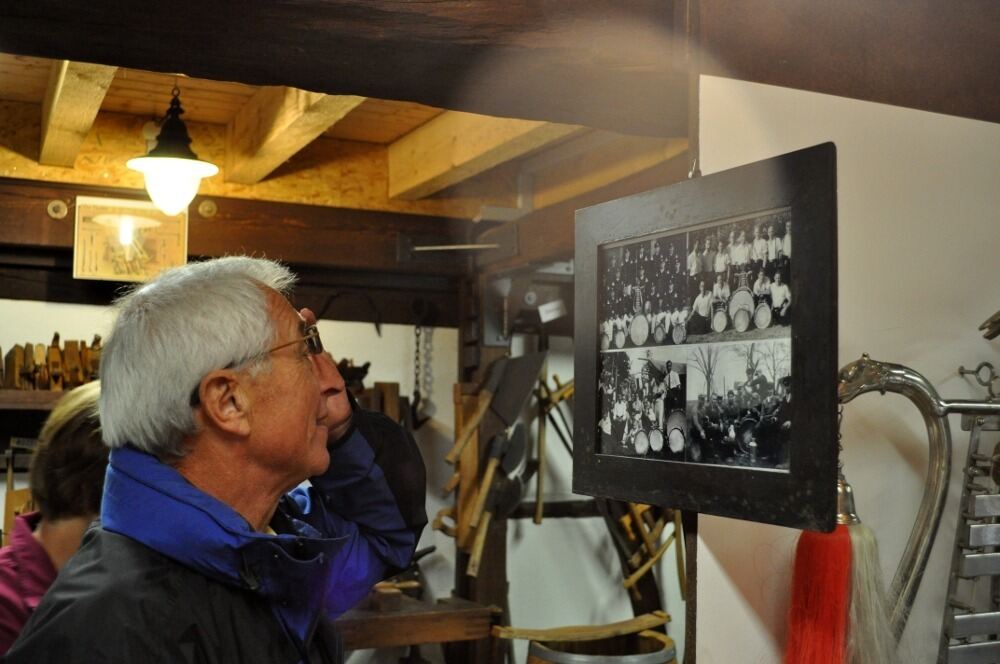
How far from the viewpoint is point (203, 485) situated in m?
1.48

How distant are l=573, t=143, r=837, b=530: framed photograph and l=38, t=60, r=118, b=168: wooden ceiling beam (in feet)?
5.73

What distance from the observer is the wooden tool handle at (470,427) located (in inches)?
174

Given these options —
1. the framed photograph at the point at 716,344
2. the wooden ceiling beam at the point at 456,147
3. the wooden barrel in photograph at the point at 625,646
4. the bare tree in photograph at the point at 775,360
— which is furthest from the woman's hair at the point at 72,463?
the wooden ceiling beam at the point at 456,147

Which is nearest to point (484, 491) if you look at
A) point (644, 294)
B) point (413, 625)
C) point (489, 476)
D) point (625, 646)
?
point (489, 476)

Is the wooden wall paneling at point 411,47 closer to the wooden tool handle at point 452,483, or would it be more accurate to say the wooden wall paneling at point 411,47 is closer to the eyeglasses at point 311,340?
the eyeglasses at point 311,340

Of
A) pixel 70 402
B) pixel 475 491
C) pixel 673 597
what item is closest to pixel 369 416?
pixel 70 402

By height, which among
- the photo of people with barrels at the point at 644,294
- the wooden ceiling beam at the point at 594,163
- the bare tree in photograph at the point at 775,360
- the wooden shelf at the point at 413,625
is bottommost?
the wooden shelf at the point at 413,625

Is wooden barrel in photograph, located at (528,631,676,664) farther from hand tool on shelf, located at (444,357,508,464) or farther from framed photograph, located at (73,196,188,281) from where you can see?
framed photograph, located at (73,196,188,281)

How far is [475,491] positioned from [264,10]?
118 inches

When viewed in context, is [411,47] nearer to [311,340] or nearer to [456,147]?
[311,340]

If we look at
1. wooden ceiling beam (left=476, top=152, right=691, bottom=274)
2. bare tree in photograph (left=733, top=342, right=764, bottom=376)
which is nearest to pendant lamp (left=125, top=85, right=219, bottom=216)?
wooden ceiling beam (left=476, top=152, right=691, bottom=274)

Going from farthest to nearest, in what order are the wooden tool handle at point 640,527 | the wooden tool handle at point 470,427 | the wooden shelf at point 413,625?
the wooden tool handle at point 640,527 < the wooden tool handle at point 470,427 < the wooden shelf at point 413,625

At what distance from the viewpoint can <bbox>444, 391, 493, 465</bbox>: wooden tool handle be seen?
4.41 meters

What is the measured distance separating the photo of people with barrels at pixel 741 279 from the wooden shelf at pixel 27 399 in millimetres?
3009
